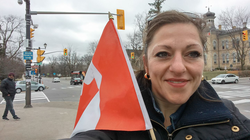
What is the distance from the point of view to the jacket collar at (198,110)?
1195 mm

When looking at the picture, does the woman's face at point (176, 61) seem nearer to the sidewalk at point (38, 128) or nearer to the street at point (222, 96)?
the sidewalk at point (38, 128)

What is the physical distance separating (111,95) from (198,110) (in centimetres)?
68

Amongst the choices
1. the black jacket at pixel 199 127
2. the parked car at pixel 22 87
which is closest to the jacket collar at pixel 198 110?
the black jacket at pixel 199 127

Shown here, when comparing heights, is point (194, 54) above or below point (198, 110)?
above

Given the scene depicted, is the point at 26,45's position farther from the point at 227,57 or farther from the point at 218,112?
the point at 227,57

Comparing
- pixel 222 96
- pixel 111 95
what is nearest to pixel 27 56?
pixel 111 95

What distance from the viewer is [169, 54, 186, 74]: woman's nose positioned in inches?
44.8

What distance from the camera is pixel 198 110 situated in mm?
1269

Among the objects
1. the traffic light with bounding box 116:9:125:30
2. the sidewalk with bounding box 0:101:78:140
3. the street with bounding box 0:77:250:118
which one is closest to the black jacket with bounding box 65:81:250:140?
the sidewalk with bounding box 0:101:78:140

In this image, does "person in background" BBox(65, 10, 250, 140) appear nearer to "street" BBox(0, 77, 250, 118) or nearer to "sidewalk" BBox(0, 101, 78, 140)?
"sidewalk" BBox(0, 101, 78, 140)

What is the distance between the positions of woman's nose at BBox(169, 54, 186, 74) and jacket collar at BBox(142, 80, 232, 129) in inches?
13.4

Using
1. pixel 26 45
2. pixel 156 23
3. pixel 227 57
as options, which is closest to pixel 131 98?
pixel 156 23

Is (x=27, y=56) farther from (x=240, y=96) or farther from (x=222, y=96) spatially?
(x=240, y=96)

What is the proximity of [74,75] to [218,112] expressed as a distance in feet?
129
